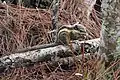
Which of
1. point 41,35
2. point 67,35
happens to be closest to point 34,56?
point 67,35

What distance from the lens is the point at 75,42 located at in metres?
1.67

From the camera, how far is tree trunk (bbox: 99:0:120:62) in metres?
1.42

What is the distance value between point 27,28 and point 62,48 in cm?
51

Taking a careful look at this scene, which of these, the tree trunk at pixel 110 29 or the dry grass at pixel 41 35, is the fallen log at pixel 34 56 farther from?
the tree trunk at pixel 110 29

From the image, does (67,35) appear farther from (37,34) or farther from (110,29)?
(37,34)

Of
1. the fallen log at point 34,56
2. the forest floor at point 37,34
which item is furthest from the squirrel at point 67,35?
the forest floor at point 37,34

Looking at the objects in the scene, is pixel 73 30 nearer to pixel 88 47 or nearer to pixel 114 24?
pixel 88 47

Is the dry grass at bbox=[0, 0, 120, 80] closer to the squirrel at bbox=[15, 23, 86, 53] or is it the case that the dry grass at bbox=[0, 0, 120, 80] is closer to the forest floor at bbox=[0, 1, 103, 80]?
the forest floor at bbox=[0, 1, 103, 80]

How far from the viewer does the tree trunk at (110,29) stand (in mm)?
1419

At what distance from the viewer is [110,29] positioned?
1454mm

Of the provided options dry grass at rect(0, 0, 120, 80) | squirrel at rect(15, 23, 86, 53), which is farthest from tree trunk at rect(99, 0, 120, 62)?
squirrel at rect(15, 23, 86, 53)

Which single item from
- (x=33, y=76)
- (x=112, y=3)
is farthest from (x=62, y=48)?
(x=112, y=3)

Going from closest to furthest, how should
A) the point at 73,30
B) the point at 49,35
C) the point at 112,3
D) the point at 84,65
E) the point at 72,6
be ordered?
the point at 112,3 → the point at 84,65 → the point at 73,30 → the point at 49,35 → the point at 72,6

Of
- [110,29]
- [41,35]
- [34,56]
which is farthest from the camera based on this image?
[41,35]
